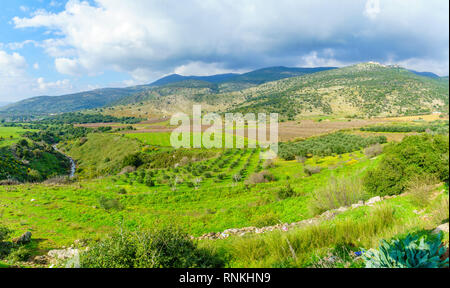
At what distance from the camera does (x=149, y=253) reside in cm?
441

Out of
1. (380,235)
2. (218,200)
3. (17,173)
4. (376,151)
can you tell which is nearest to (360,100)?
(376,151)

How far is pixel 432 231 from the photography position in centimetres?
436

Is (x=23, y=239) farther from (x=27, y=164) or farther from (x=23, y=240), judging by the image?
(x=27, y=164)

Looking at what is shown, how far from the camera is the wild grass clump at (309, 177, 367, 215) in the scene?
41.1ft

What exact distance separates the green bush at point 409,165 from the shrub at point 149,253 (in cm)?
1129

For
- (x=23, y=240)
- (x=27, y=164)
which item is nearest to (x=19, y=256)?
(x=23, y=240)

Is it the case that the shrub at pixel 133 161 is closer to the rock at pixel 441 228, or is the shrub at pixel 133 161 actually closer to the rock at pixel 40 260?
the rock at pixel 40 260

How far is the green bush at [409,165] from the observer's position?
31.6 feet

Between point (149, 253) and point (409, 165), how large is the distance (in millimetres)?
14101

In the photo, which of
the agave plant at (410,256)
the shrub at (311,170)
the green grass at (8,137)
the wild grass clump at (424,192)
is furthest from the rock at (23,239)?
the green grass at (8,137)
